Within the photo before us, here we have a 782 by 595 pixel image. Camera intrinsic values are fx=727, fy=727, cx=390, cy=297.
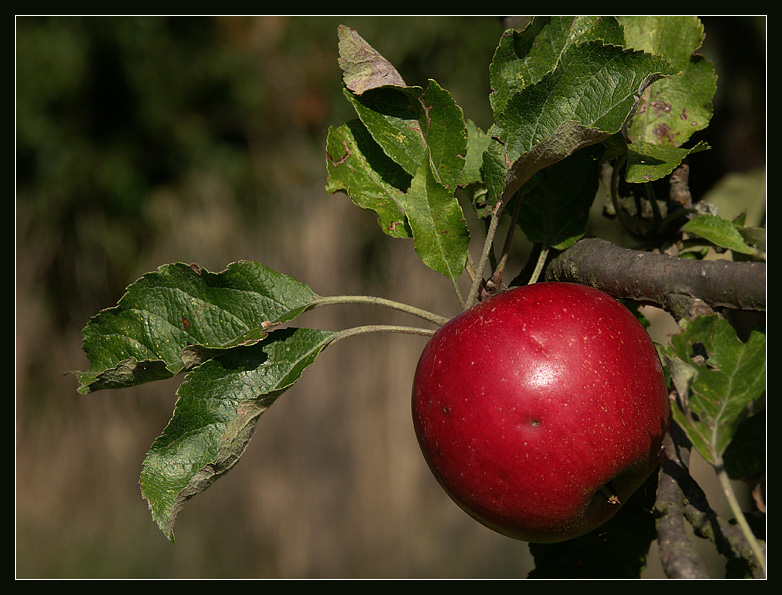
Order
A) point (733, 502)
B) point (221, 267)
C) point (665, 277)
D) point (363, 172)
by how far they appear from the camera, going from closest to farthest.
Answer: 1. point (733, 502)
2. point (665, 277)
3. point (363, 172)
4. point (221, 267)

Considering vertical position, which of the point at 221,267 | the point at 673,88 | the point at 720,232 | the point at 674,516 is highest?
the point at 673,88

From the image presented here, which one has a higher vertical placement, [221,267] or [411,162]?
[411,162]

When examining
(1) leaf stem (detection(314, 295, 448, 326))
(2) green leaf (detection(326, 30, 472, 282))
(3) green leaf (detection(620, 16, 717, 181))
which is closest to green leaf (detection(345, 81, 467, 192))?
(2) green leaf (detection(326, 30, 472, 282))

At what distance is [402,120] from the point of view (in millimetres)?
679

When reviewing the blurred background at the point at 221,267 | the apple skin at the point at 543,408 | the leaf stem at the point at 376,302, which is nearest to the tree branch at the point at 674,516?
the apple skin at the point at 543,408

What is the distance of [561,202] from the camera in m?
0.71

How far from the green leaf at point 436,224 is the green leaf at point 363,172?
0.06 metres

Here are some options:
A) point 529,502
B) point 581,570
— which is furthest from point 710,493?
point 529,502

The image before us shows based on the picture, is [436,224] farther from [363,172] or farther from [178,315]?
[178,315]

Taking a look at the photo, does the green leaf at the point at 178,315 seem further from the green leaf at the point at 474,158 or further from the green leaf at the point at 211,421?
the green leaf at the point at 474,158

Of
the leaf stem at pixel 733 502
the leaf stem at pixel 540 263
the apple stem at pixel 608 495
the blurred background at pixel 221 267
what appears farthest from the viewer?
the blurred background at pixel 221 267

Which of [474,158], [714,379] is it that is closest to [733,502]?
[714,379]

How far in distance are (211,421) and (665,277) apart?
41 cm

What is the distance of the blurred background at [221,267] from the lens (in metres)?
3.51
